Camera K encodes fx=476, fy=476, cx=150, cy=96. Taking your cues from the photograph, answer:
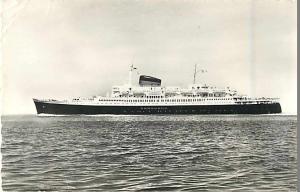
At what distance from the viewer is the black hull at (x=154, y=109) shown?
1.39 m

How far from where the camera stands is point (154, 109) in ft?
5.05

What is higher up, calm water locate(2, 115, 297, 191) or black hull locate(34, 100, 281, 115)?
black hull locate(34, 100, 281, 115)

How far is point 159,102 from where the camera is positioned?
1556mm

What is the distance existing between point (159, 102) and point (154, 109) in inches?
1.3

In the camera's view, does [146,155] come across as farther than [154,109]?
No

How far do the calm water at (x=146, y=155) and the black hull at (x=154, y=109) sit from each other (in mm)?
30

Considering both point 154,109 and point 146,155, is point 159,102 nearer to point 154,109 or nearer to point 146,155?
point 154,109

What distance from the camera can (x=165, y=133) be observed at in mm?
1448

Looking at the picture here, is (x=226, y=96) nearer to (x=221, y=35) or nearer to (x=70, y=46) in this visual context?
(x=221, y=35)

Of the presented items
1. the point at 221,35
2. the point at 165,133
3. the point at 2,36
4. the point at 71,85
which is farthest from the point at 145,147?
the point at 2,36

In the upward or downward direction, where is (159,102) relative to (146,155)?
upward

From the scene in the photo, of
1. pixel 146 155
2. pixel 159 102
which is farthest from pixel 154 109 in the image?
pixel 146 155

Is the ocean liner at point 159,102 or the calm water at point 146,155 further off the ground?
the ocean liner at point 159,102

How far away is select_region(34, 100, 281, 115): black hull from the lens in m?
1.39
